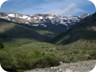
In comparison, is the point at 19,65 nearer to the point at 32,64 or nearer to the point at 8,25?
the point at 32,64

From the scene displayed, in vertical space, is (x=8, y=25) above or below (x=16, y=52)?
below

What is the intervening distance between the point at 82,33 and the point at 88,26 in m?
4.09

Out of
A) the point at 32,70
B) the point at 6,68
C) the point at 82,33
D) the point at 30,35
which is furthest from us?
the point at 30,35

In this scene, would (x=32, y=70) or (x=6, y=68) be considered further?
(x=32, y=70)

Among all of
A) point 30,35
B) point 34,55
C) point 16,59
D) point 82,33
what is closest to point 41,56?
point 34,55

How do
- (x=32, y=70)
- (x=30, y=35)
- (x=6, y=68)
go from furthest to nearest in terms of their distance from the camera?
1. (x=30, y=35)
2. (x=32, y=70)
3. (x=6, y=68)

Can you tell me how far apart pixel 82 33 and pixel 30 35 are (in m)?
40.9

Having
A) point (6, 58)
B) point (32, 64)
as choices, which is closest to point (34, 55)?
point (32, 64)

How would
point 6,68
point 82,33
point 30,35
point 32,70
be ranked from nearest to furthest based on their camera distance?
point 6,68, point 32,70, point 82,33, point 30,35

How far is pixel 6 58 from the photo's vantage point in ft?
25.7

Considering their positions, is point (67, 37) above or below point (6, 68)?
below

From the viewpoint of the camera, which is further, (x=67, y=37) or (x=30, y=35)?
(x=30, y=35)

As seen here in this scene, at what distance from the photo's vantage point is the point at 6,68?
25.7 ft

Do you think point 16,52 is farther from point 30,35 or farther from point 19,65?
point 30,35
